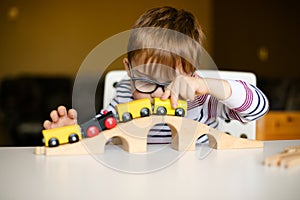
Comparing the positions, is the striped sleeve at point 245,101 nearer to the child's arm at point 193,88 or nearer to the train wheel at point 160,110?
the child's arm at point 193,88

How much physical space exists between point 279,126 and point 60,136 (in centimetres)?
234

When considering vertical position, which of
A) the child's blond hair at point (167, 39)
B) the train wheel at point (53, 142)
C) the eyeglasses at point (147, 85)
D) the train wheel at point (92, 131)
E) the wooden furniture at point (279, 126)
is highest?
the child's blond hair at point (167, 39)

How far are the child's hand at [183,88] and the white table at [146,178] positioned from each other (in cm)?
9

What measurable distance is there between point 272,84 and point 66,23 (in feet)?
6.89

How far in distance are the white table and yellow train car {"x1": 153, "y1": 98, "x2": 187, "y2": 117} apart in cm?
6

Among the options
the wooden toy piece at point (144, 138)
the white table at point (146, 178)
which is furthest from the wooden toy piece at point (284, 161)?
the wooden toy piece at point (144, 138)

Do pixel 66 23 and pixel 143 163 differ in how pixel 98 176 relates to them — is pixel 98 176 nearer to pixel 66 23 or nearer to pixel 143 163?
pixel 143 163

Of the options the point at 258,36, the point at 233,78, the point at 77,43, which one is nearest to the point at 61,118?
the point at 233,78

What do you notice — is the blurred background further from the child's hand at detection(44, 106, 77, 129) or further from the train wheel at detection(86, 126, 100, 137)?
the train wheel at detection(86, 126, 100, 137)

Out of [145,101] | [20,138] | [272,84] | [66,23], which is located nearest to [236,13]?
[272,84]

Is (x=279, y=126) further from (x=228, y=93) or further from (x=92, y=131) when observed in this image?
(x=92, y=131)

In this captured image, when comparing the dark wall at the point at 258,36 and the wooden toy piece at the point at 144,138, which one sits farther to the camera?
the dark wall at the point at 258,36

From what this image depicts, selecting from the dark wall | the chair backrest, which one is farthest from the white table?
the dark wall

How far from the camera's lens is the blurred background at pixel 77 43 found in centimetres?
419
